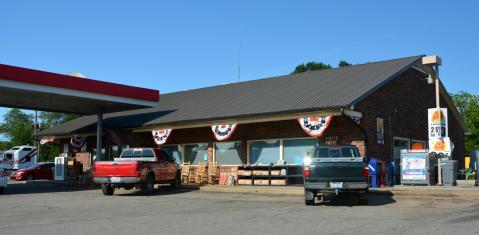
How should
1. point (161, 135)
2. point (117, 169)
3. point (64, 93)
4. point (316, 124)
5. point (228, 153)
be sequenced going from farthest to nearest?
point (161, 135)
point (228, 153)
point (64, 93)
point (316, 124)
point (117, 169)

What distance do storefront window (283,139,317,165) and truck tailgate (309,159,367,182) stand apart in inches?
317

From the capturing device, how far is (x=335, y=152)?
55.4ft

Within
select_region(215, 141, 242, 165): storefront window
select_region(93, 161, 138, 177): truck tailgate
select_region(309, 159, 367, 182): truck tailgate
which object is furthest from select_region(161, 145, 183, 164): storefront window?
select_region(309, 159, 367, 182): truck tailgate

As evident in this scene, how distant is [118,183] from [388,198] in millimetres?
10385

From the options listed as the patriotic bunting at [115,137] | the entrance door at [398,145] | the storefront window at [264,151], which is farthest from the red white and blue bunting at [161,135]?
the entrance door at [398,145]

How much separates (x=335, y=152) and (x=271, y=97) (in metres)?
10.2

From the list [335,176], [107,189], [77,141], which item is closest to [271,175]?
[107,189]

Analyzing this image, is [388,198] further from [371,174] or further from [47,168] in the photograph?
[47,168]

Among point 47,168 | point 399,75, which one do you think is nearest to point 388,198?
point 399,75

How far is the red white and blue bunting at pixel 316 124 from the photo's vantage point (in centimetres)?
2118

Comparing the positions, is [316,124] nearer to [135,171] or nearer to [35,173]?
[135,171]

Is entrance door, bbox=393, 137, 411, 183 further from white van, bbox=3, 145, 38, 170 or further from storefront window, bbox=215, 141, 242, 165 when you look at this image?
white van, bbox=3, 145, 38, 170

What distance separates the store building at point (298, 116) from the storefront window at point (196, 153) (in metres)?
0.05

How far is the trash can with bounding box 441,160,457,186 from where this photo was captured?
821 inches
